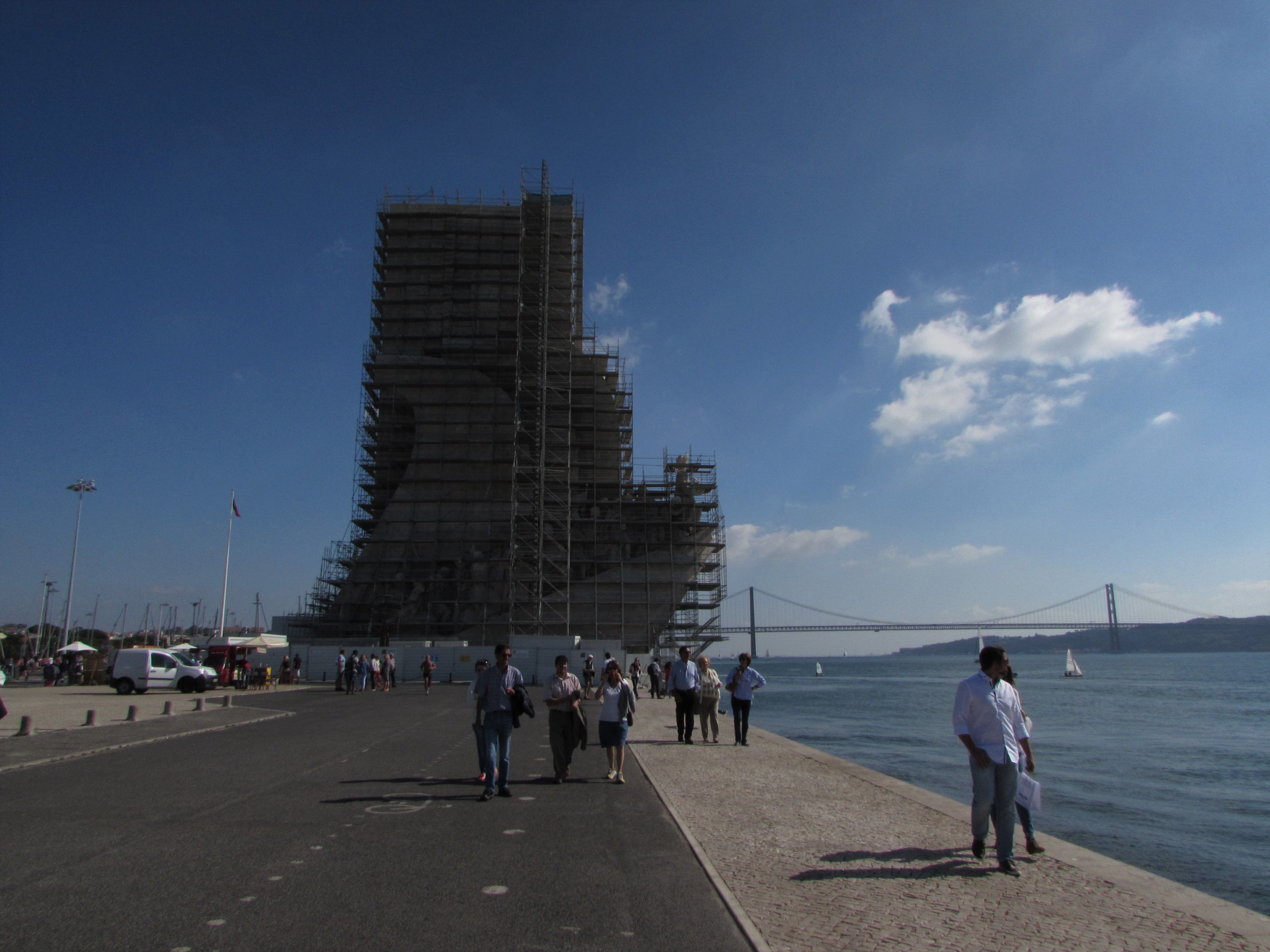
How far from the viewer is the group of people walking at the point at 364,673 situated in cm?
3184

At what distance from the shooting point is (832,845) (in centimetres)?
729

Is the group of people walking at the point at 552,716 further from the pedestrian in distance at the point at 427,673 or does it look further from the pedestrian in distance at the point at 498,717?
the pedestrian in distance at the point at 427,673

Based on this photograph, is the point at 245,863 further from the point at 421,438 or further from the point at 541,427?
the point at 421,438

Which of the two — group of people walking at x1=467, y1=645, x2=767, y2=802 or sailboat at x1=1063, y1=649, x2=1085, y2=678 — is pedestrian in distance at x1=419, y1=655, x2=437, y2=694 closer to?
group of people walking at x1=467, y1=645, x2=767, y2=802

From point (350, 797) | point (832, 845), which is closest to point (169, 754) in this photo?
point (350, 797)

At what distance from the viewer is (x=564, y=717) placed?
34.1 feet

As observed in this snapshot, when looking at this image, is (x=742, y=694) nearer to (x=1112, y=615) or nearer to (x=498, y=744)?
(x=498, y=744)

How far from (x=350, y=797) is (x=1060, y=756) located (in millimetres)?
20600

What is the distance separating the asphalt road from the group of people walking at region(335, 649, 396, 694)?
20.4 m

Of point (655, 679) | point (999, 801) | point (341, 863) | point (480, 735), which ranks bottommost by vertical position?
point (341, 863)

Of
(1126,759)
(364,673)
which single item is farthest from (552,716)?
(364,673)

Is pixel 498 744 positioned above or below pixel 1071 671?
above

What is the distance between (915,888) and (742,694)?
Result: 9.28 m

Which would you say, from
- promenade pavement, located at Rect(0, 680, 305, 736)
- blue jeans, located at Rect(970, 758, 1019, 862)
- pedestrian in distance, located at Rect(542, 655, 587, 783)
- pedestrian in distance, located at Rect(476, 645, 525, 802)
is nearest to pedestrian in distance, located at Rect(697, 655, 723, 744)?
pedestrian in distance, located at Rect(542, 655, 587, 783)
